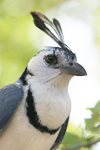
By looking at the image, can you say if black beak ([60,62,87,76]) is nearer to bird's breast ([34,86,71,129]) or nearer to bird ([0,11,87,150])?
bird ([0,11,87,150])

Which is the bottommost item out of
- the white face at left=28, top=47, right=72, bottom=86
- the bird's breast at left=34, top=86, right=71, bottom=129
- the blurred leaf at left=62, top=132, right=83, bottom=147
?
the blurred leaf at left=62, top=132, right=83, bottom=147

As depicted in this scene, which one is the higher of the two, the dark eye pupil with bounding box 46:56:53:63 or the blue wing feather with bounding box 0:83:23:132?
the dark eye pupil with bounding box 46:56:53:63

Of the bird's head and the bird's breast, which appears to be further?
the bird's head

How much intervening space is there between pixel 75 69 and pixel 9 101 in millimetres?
1118

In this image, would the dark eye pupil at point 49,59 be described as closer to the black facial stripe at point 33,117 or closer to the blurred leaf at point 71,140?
the black facial stripe at point 33,117

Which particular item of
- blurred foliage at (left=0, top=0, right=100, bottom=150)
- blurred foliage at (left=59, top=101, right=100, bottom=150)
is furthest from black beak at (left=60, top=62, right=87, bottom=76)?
blurred foliage at (left=0, top=0, right=100, bottom=150)

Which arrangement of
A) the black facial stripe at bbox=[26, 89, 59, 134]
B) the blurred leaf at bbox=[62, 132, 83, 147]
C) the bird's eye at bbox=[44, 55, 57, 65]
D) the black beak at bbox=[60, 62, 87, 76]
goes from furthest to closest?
the bird's eye at bbox=[44, 55, 57, 65]
the blurred leaf at bbox=[62, 132, 83, 147]
the black beak at bbox=[60, 62, 87, 76]
the black facial stripe at bbox=[26, 89, 59, 134]

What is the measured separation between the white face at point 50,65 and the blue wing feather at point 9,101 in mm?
372

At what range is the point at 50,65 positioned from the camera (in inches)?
206

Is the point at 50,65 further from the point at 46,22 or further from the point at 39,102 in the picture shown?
the point at 46,22

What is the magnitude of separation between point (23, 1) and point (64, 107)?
205 inches

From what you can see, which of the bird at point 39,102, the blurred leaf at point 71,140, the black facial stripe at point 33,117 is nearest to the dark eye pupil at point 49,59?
the bird at point 39,102

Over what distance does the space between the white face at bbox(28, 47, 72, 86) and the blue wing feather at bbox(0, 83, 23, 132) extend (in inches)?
14.7

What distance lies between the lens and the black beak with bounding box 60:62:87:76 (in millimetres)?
5025
